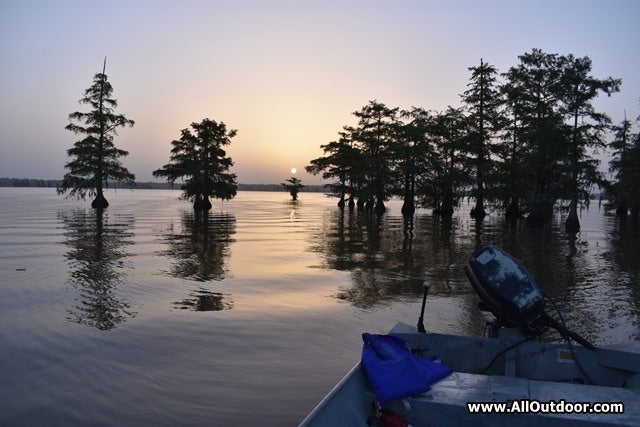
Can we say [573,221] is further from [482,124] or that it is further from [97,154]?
[97,154]

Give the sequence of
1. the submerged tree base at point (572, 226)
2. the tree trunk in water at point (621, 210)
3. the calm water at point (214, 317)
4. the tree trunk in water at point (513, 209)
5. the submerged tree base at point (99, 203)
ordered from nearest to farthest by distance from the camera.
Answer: the calm water at point (214, 317), the submerged tree base at point (572, 226), the tree trunk in water at point (513, 209), the submerged tree base at point (99, 203), the tree trunk in water at point (621, 210)

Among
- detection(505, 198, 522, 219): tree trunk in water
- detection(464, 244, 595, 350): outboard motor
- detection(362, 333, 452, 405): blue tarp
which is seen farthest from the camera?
detection(505, 198, 522, 219): tree trunk in water

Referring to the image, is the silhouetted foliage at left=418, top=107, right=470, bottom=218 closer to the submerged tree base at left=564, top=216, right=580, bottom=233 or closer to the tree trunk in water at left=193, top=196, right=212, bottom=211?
the submerged tree base at left=564, top=216, right=580, bottom=233

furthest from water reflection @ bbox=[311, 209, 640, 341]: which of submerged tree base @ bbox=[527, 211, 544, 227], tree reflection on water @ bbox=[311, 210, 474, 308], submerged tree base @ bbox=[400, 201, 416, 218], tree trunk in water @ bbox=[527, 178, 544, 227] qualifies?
submerged tree base @ bbox=[400, 201, 416, 218]

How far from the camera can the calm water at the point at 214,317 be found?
5.15m

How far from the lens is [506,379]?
13.9 feet

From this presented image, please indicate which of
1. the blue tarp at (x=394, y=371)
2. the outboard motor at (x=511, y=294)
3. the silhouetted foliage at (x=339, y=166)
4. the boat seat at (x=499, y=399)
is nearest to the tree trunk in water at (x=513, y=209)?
the silhouetted foliage at (x=339, y=166)

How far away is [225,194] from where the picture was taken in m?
52.9

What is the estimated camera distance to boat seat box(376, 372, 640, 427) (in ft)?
11.3

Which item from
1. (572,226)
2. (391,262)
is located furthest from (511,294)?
(572,226)

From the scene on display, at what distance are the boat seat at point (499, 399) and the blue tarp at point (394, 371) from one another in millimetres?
71

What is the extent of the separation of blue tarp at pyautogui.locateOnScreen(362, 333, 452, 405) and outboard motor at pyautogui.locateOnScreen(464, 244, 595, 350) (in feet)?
4.82

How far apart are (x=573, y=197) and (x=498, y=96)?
15.4 m

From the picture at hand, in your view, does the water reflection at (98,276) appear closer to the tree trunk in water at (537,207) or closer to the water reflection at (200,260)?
the water reflection at (200,260)
